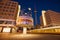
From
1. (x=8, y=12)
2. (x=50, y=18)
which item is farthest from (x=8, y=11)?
(x=50, y=18)

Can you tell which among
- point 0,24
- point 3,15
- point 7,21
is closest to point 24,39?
point 0,24

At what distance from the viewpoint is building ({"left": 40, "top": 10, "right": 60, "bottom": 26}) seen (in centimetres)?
1048

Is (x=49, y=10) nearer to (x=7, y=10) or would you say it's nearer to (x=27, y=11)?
(x=27, y=11)

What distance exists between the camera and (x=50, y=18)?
10625mm

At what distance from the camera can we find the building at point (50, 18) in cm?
1048

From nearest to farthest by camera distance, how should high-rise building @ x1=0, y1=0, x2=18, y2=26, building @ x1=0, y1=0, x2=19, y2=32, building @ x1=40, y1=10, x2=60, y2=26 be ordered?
building @ x1=0, y1=0, x2=19, y2=32 → high-rise building @ x1=0, y1=0, x2=18, y2=26 → building @ x1=40, y1=10, x2=60, y2=26

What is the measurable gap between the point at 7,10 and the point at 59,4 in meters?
5.96

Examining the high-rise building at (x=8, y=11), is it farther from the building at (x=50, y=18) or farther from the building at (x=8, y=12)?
the building at (x=50, y=18)

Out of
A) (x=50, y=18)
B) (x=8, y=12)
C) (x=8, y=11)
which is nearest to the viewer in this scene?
(x=8, y=12)

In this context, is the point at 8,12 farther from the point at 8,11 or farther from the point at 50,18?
the point at 50,18

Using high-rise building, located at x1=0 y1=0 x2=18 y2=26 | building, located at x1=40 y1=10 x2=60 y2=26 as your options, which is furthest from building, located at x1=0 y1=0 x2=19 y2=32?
building, located at x1=40 y1=10 x2=60 y2=26

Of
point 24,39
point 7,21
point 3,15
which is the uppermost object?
point 3,15

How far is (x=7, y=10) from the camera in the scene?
9.66 meters

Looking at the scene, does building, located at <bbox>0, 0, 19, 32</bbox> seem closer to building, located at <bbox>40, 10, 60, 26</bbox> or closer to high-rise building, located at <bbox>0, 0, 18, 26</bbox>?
high-rise building, located at <bbox>0, 0, 18, 26</bbox>
